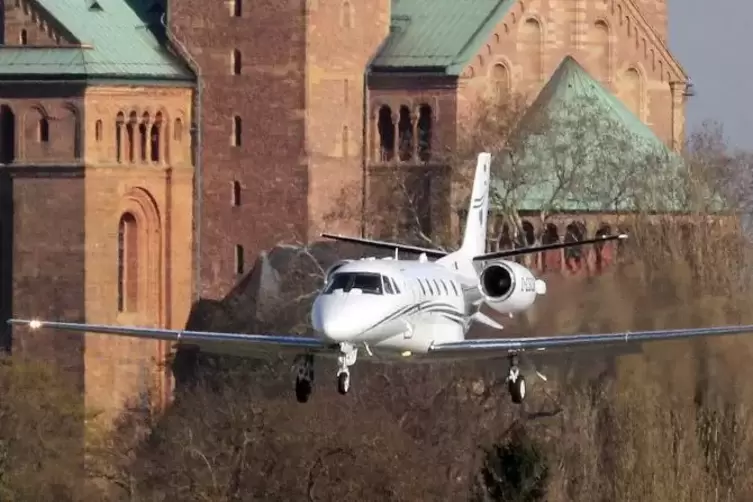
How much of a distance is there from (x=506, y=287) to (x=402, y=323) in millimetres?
8627

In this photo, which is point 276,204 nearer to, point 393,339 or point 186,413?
point 186,413

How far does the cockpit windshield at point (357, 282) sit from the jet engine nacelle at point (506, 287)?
853cm

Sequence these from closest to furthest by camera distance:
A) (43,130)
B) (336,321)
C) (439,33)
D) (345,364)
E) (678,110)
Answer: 1. (345,364)
2. (336,321)
3. (43,130)
4. (439,33)
5. (678,110)

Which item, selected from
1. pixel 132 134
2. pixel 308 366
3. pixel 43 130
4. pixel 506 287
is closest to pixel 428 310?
pixel 308 366

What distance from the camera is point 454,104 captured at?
143 meters

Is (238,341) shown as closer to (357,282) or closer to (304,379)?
(357,282)

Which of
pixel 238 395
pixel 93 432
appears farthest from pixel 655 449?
pixel 93 432

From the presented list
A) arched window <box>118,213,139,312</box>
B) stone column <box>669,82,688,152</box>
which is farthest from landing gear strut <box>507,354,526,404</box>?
stone column <box>669,82,688,152</box>

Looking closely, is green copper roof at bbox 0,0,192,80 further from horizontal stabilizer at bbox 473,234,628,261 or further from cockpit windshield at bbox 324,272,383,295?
cockpit windshield at bbox 324,272,383,295

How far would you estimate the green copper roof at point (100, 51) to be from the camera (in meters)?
142

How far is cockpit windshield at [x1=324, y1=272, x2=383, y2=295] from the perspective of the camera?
8562cm

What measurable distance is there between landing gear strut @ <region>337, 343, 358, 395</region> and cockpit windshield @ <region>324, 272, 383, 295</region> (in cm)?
186

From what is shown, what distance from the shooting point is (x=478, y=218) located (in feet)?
337

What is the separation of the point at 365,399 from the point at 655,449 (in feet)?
46.7
